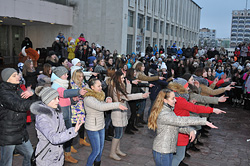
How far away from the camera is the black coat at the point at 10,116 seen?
12.4 feet

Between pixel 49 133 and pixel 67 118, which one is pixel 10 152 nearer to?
pixel 49 133

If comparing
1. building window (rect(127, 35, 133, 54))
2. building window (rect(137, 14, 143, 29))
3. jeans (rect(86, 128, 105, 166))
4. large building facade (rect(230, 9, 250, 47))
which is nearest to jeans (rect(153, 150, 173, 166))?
jeans (rect(86, 128, 105, 166))

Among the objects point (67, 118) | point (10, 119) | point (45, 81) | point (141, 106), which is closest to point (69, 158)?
point (67, 118)

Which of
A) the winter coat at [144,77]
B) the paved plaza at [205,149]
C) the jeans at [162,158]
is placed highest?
the winter coat at [144,77]

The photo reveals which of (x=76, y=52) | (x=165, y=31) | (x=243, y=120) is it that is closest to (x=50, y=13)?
(x=76, y=52)

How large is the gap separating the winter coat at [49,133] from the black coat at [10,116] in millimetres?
527

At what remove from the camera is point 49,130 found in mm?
3262

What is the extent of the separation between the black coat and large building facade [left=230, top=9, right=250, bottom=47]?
590 ft

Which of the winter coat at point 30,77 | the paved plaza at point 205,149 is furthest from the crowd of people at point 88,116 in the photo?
the winter coat at point 30,77

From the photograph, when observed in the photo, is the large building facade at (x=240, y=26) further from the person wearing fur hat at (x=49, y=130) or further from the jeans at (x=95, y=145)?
the person wearing fur hat at (x=49, y=130)

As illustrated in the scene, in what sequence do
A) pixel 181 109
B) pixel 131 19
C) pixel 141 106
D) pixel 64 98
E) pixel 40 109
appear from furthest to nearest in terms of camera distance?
pixel 131 19 < pixel 141 106 < pixel 64 98 < pixel 181 109 < pixel 40 109

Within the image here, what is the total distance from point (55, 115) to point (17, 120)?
91cm

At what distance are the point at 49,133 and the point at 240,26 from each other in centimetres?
18958

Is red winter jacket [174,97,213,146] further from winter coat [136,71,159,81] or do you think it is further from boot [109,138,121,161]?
winter coat [136,71,159,81]
